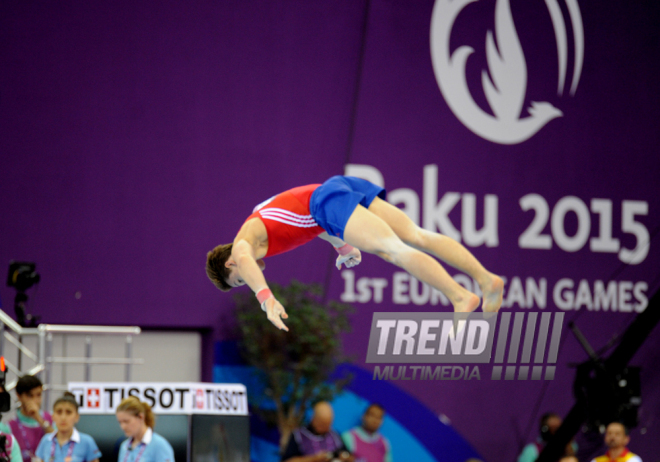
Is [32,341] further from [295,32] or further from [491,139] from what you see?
[491,139]

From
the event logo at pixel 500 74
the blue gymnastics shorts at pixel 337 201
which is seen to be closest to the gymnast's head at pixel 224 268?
the blue gymnastics shorts at pixel 337 201

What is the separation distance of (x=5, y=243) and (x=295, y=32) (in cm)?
410

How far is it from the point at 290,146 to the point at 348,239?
16.7ft

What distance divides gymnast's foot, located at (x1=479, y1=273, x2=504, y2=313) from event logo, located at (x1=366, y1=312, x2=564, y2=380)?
0.06m

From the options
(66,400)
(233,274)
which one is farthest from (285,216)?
(66,400)

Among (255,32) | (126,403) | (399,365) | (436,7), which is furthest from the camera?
(436,7)

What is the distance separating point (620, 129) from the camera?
11352 mm

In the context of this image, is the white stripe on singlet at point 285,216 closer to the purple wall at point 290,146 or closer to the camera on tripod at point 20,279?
the camera on tripod at point 20,279

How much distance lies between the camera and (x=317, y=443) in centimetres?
801

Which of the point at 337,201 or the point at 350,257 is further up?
the point at 337,201

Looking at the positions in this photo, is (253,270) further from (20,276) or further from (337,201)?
(20,276)

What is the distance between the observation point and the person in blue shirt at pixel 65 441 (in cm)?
586

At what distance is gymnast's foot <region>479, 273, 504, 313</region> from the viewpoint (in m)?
4.64

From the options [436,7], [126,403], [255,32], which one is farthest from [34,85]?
[436,7]
